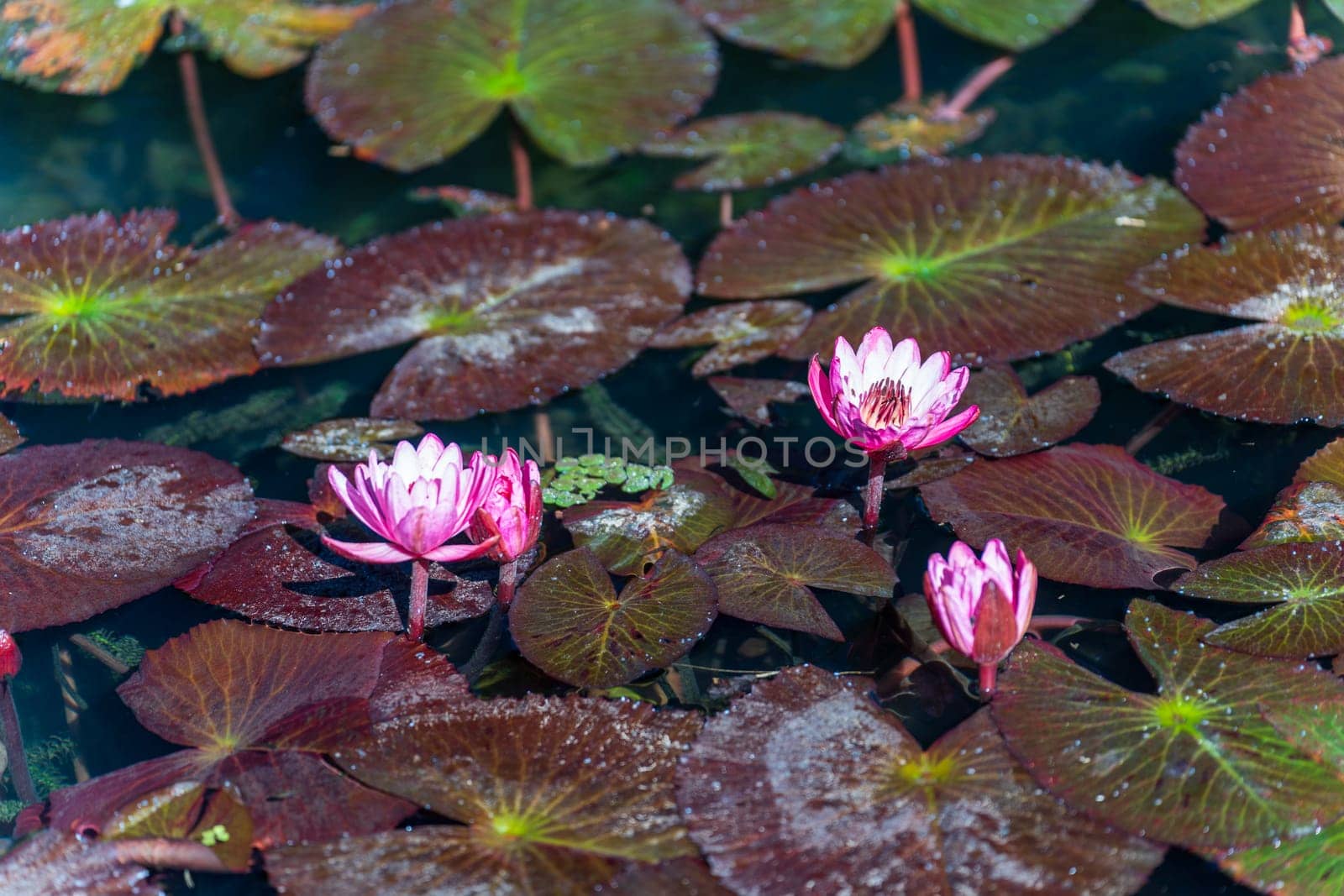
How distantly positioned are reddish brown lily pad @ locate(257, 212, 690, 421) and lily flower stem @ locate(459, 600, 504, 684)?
0.70 m

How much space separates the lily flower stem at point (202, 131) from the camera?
364cm

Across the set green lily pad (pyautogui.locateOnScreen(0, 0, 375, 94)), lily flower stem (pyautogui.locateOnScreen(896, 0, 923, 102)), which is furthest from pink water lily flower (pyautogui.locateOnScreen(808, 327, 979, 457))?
green lily pad (pyautogui.locateOnScreen(0, 0, 375, 94))

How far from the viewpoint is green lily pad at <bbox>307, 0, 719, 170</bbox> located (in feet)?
12.3

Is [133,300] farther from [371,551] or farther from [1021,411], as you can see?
[1021,411]

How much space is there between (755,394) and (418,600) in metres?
1.06

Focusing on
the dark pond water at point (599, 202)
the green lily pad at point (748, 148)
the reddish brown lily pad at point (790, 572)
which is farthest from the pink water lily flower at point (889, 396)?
the green lily pad at point (748, 148)

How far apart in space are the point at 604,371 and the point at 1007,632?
1.38 meters

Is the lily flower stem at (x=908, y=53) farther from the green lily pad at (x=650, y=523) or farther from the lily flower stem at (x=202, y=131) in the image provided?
the lily flower stem at (x=202, y=131)

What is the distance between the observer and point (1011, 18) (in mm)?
4027

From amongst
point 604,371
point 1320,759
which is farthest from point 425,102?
point 1320,759

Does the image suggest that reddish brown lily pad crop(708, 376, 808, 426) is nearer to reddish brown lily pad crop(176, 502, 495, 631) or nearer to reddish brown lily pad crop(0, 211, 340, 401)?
reddish brown lily pad crop(176, 502, 495, 631)

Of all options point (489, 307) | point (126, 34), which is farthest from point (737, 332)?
point (126, 34)

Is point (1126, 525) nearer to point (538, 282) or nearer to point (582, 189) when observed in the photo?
point (538, 282)

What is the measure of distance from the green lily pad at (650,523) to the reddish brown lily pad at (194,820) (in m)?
0.87
